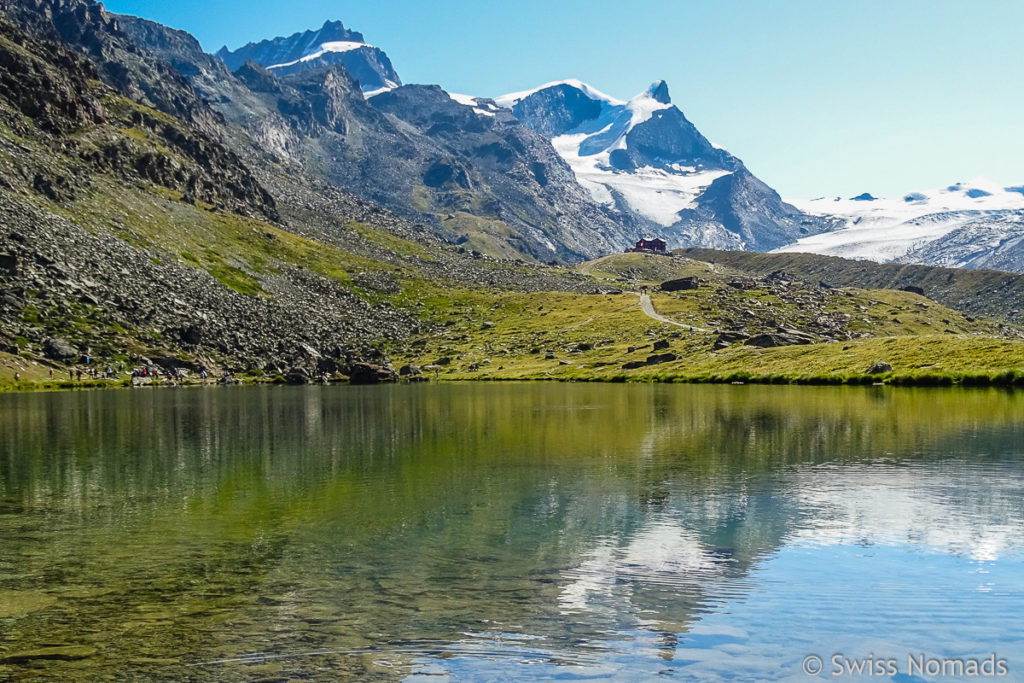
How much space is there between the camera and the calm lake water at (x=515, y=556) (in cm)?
1526

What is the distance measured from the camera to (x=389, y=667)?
47.8 ft

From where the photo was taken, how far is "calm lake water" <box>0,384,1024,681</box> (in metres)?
15.3

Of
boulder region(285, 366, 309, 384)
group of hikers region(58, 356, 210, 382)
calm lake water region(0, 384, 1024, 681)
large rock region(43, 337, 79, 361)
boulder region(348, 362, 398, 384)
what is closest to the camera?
calm lake water region(0, 384, 1024, 681)

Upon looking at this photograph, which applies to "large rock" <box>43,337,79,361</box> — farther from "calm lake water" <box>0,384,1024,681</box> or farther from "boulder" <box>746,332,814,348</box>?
"boulder" <box>746,332,814,348</box>

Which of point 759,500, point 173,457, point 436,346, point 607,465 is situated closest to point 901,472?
point 759,500

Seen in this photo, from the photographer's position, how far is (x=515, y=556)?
22156 millimetres

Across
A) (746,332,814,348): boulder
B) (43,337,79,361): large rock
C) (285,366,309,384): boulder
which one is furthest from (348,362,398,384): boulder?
(746,332,814,348): boulder

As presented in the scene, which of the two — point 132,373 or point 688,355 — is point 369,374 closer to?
point 132,373

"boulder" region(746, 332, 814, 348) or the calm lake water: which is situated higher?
A: "boulder" region(746, 332, 814, 348)

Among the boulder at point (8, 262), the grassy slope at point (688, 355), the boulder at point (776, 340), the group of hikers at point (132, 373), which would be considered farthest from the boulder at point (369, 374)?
the boulder at point (776, 340)

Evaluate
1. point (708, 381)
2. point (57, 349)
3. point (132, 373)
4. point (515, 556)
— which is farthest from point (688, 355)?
point (515, 556)

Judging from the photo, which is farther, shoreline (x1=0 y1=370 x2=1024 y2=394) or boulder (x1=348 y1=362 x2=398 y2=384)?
boulder (x1=348 y1=362 x2=398 y2=384)

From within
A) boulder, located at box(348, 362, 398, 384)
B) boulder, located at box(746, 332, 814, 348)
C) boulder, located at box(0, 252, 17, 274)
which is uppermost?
boulder, located at box(0, 252, 17, 274)

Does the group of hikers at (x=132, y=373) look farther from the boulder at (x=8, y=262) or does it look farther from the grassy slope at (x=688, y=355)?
the grassy slope at (x=688, y=355)
